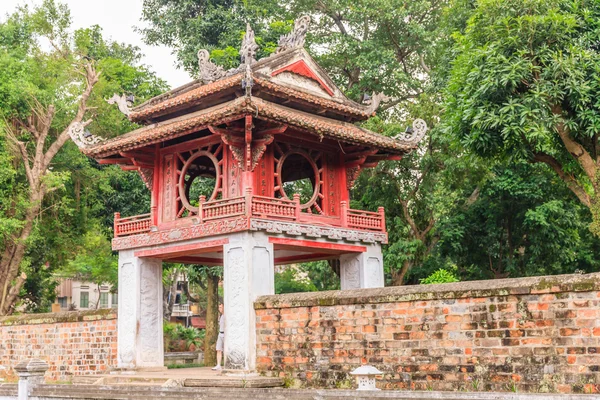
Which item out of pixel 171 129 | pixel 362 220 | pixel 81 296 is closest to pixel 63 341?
pixel 171 129

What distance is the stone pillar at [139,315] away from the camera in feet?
57.3

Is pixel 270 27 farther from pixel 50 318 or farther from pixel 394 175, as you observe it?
pixel 50 318

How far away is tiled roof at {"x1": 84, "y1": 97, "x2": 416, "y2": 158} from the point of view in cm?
1556

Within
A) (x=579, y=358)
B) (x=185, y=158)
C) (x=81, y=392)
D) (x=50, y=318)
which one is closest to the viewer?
(x=579, y=358)

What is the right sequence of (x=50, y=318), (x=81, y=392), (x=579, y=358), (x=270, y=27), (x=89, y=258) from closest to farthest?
(x=579, y=358) < (x=81, y=392) < (x=50, y=318) < (x=270, y=27) < (x=89, y=258)

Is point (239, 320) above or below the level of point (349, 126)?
below

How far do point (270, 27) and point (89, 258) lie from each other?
48.4ft

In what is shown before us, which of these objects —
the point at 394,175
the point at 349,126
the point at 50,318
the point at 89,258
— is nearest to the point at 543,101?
the point at 349,126

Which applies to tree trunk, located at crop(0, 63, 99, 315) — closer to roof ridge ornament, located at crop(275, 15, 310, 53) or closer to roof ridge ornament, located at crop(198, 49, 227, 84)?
roof ridge ornament, located at crop(198, 49, 227, 84)

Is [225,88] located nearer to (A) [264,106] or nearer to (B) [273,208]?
(A) [264,106]

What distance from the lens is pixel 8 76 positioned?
24.2 meters

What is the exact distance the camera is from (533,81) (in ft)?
56.9

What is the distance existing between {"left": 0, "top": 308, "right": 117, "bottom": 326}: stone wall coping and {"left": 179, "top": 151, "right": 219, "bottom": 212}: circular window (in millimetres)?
3435

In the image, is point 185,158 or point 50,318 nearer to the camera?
point 185,158
